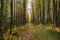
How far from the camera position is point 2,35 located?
723 cm

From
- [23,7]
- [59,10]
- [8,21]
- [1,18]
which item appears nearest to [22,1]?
[23,7]

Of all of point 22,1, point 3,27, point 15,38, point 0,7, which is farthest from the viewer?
point 22,1

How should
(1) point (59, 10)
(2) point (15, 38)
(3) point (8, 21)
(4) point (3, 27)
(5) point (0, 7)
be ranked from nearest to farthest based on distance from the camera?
(5) point (0, 7)
(4) point (3, 27)
(2) point (15, 38)
(3) point (8, 21)
(1) point (59, 10)

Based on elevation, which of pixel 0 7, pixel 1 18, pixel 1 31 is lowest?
pixel 1 31

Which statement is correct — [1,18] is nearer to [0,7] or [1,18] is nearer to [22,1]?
[0,7]

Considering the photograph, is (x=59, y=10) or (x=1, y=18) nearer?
(x=1, y=18)

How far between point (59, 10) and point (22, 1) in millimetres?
8038

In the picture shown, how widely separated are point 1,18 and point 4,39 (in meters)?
1.03

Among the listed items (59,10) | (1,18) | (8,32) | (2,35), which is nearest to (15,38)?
(8,32)

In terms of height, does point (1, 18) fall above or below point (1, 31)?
above

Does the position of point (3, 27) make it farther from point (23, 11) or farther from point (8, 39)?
point (23, 11)

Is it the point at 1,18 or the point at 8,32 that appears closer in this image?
the point at 1,18

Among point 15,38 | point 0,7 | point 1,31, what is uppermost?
point 0,7

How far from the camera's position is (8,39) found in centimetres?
766
